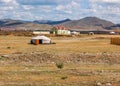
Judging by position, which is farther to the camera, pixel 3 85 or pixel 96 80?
pixel 96 80

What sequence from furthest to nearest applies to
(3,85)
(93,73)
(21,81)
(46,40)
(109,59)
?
(46,40)
(109,59)
(93,73)
(21,81)
(3,85)

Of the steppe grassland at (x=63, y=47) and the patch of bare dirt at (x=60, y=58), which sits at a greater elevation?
the patch of bare dirt at (x=60, y=58)

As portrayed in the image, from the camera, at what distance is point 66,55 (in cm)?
5191

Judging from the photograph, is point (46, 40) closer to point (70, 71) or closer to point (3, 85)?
point (70, 71)

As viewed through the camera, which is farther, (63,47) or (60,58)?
(63,47)

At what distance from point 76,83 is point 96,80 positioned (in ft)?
6.19

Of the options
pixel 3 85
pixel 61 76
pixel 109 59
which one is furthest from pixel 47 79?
Result: pixel 109 59

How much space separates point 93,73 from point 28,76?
17.8ft

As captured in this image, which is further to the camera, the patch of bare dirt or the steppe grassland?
the steppe grassland

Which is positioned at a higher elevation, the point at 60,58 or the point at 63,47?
the point at 60,58

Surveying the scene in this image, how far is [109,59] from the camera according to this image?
49.1 metres

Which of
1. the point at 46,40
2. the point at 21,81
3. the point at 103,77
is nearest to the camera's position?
the point at 21,81

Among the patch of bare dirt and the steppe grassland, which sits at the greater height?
the patch of bare dirt

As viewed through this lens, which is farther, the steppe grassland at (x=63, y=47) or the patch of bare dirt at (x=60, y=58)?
the steppe grassland at (x=63, y=47)
